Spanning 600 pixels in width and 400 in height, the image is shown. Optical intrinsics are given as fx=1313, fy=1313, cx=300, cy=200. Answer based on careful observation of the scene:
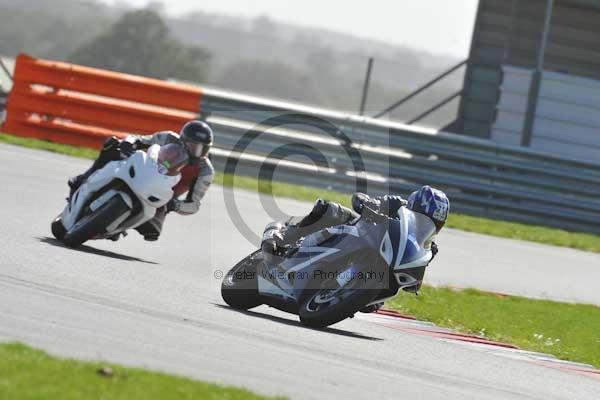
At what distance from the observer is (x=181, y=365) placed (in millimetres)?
6863

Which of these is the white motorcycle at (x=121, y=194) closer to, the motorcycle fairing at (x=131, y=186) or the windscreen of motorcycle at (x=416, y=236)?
the motorcycle fairing at (x=131, y=186)

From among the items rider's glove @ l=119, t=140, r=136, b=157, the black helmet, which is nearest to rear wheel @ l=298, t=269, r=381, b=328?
the black helmet

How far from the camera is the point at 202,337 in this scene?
7.81 m

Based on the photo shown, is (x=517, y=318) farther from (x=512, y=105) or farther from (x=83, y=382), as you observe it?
(x=512, y=105)

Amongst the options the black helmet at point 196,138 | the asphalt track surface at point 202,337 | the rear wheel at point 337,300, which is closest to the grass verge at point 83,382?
the asphalt track surface at point 202,337

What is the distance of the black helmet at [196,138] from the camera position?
1136cm

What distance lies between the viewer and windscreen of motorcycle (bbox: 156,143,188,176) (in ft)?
37.0

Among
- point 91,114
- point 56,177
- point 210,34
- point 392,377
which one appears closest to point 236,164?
point 91,114

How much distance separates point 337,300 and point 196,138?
8.55ft

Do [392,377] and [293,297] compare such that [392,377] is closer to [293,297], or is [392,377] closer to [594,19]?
[293,297]

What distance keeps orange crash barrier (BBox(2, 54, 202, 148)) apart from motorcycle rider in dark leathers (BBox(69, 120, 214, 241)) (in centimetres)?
849

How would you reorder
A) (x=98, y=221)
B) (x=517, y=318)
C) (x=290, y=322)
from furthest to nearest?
(x=517, y=318)
(x=98, y=221)
(x=290, y=322)

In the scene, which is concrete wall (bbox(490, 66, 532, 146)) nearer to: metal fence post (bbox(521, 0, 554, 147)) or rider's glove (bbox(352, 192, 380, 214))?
metal fence post (bbox(521, 0, 554, 147))

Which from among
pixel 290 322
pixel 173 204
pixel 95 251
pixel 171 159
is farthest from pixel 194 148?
pixel 290 322
